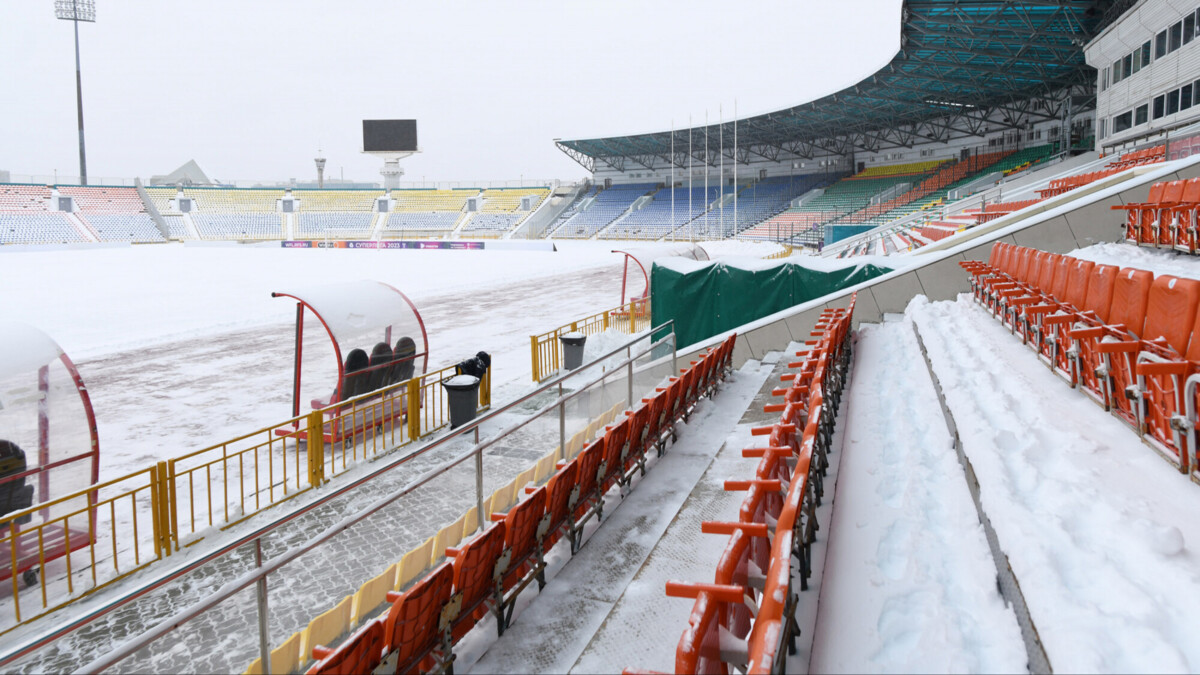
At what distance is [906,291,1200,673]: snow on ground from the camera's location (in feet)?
7.54

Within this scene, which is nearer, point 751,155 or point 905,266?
point 905,266

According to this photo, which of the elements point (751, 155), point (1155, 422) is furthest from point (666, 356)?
point (751, 155)

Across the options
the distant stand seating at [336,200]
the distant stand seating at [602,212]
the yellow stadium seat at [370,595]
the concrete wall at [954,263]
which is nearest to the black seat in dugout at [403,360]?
the concrete wall at [954,263]

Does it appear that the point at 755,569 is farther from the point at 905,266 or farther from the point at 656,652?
the point at 905,266

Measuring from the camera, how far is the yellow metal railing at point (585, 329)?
14.2 metres

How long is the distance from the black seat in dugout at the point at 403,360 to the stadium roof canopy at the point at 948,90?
2422 centimetres

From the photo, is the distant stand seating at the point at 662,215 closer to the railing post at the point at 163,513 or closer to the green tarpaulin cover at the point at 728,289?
the green tarpaulin cover at the point at 728,289

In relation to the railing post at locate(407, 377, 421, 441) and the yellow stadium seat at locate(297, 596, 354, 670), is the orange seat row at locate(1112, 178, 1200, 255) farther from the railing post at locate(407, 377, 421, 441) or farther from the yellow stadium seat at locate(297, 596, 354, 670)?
the railing post at locate(407, 377, 421, 441)

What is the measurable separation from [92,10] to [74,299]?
6767 cm

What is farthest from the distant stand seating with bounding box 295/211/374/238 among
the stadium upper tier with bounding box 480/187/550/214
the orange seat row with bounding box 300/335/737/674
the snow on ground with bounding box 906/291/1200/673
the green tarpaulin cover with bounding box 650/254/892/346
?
the snow on ground with bounding box 906/291/1200/673

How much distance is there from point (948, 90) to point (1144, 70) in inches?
756

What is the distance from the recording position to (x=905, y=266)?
12.0 m

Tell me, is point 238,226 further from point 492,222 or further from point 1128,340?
point 1128,340

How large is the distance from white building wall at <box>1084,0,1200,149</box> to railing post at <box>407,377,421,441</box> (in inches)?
841
